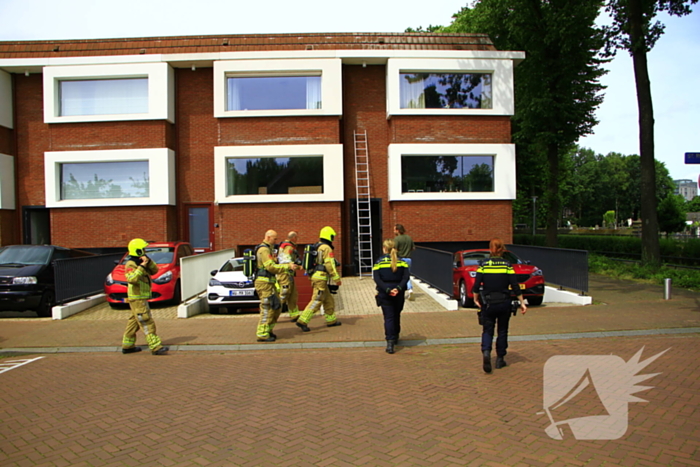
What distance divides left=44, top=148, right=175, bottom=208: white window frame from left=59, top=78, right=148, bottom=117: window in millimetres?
1466

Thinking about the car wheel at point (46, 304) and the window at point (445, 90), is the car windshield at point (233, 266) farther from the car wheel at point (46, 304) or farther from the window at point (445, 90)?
the window at point (445, 90)

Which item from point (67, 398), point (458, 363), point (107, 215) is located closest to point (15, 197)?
point (107, 215)

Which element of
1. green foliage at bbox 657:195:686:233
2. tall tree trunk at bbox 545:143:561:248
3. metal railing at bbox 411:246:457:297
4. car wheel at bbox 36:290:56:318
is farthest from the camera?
green foliage at bbox 657:195:686:233

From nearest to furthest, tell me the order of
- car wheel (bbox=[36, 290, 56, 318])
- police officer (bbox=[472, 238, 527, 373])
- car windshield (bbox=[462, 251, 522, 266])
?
police officer (bbox=[472, 238, 527, 373]) < car wheel (bbox=[36, 290, 56, 318]) < car windshield (bbox=[462, 251, 522, 266])

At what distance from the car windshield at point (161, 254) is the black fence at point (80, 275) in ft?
4.90

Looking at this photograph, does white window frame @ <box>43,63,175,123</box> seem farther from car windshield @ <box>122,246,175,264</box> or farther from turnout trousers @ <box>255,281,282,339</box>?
turnout trousers @ <box>255,281,282,339</box>

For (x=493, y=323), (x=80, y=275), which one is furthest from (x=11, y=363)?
(x=493, y=323)

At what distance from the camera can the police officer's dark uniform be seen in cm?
655

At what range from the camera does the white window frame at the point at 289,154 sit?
57.1 ft

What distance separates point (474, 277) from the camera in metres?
11.2

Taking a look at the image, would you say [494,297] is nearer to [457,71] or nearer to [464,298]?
[464,298]

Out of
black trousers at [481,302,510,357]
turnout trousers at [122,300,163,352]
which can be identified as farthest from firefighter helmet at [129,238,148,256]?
black trousers at [481,302,510,357]

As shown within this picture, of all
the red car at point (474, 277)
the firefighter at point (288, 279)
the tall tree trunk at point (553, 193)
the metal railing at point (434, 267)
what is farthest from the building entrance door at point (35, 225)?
the tall tree trunk at point (553, 193)

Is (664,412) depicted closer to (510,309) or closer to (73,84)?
(510,309)
